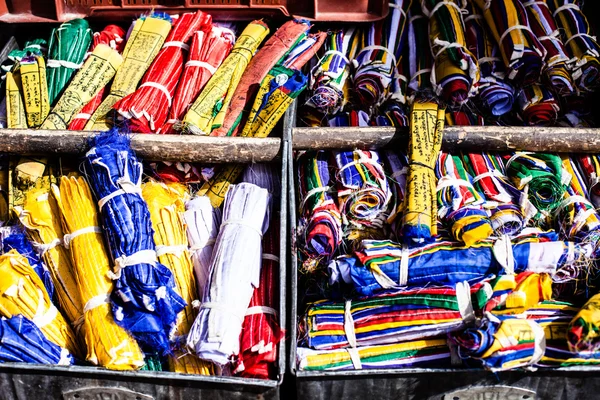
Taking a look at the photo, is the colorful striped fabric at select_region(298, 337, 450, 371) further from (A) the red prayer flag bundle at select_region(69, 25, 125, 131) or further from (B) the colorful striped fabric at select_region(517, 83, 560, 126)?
(A) the red prayer flag bundle at select_region(69, 25, 125, 131)

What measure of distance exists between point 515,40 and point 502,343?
7.09 ft

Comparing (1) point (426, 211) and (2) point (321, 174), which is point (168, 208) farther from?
(1) point (426, 211)

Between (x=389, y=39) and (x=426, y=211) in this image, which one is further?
(x=389, y=39)

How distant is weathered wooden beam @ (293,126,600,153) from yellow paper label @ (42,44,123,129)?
133 cm

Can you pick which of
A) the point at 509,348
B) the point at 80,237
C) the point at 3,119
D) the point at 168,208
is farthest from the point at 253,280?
the point at 3,119

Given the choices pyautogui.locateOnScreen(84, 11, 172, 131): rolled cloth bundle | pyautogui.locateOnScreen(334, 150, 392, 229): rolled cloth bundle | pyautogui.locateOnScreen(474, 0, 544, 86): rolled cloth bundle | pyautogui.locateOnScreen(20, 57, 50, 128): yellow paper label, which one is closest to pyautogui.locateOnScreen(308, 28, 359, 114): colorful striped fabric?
pyautogui.locateOnScreen(334, 150, 392, 229): rolled cloth bundle

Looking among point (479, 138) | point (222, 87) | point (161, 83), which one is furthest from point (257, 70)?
point (479, 138)

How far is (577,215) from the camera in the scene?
3.76 m

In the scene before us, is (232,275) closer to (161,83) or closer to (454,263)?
(454,263)

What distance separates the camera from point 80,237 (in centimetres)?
362

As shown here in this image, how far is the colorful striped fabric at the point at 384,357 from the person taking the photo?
3.38 meters

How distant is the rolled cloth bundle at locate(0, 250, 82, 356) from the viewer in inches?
135

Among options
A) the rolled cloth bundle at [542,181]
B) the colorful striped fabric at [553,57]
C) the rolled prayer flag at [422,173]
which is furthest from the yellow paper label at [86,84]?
the colorful striped fabric at [553,57]

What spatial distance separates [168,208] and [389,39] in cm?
195
